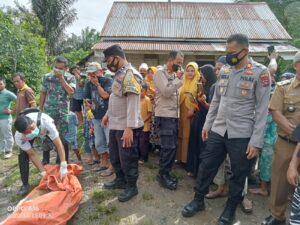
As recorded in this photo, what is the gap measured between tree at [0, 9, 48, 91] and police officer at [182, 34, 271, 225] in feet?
28.4

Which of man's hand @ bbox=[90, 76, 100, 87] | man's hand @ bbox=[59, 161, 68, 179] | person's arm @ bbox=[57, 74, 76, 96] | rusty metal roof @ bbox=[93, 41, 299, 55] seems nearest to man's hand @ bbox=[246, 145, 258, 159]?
man's hand @ bbox=[59, 161, 68, 179]

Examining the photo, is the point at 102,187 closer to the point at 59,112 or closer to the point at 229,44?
the point at 59,112

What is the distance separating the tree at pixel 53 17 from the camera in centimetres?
2059

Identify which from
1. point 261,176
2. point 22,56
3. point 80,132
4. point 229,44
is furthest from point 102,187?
point 22,56

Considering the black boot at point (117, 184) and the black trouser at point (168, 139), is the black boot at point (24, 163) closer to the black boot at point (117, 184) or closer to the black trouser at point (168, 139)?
the black boot at point (117, 184)

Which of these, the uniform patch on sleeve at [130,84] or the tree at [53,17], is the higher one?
the tree at [53,17]

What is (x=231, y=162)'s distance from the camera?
9.37 ft

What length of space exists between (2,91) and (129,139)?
3827mm

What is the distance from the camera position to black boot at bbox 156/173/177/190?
145 inches

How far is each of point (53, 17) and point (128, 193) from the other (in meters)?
20.5

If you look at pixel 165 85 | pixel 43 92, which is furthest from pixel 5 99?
pixel 165 85

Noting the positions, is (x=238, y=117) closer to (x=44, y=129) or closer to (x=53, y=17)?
(x=44, y=129)

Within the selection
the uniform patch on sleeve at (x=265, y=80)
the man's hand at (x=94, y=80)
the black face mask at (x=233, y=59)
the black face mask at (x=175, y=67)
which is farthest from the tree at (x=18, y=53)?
the uniform patch on sleeve at (x=265, y=80)

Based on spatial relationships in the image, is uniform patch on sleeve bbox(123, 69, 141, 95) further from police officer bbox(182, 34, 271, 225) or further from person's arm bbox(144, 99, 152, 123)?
person's arm bbox(144, 99, 152, 123)
